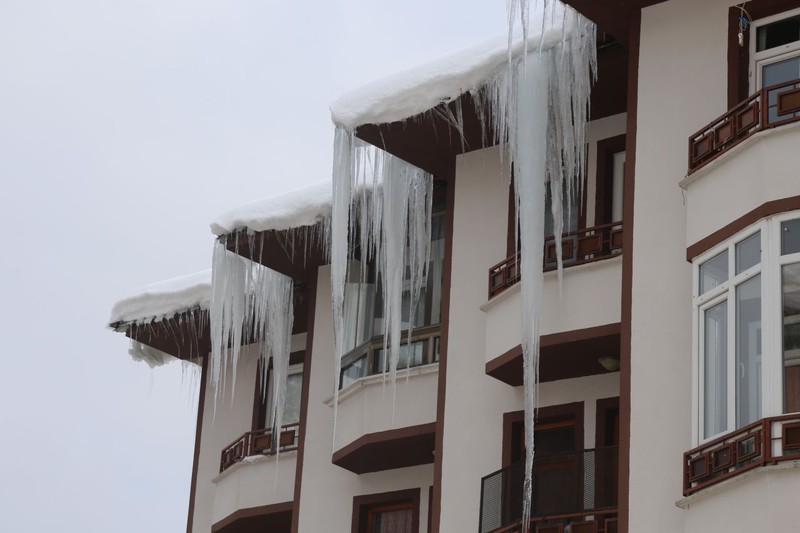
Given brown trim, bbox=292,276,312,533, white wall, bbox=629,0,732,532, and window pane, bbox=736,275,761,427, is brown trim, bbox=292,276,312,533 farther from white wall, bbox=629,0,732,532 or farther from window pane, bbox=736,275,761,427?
window pane, bbox=736,275,761,427

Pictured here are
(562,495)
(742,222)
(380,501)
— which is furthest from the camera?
(380,501)

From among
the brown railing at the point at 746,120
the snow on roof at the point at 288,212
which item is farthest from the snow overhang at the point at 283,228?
the brown railing at the point at 746,120

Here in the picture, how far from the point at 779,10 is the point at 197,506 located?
13024mm

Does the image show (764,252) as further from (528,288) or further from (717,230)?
(528,288)

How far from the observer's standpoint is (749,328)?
1512 cm

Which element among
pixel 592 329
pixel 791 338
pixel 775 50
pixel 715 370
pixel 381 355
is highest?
pixel 775 50

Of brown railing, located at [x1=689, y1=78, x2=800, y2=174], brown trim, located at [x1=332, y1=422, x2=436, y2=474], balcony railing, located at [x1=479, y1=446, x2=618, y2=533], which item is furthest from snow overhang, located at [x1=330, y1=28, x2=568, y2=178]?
balcony railing, located at [x1=479, y1=446, x2=618, y2=533]

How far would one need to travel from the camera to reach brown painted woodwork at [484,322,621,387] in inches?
709

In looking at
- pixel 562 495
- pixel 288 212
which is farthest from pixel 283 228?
pixel 562 495

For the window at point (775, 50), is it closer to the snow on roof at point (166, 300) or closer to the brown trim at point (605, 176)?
the brown trim at point (605, 176)

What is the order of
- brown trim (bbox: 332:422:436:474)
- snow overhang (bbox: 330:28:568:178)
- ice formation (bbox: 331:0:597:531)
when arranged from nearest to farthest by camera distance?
ice formation (bbox: 331:0:597:531) < snow overhang (bbox: 330:28:568:178) < brown trim (bbox: 332:422:436:474)

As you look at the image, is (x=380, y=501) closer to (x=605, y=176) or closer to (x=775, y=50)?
(x=605, y=176)

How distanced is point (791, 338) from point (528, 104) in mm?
5386

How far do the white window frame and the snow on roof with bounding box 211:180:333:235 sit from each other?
6.87 m
